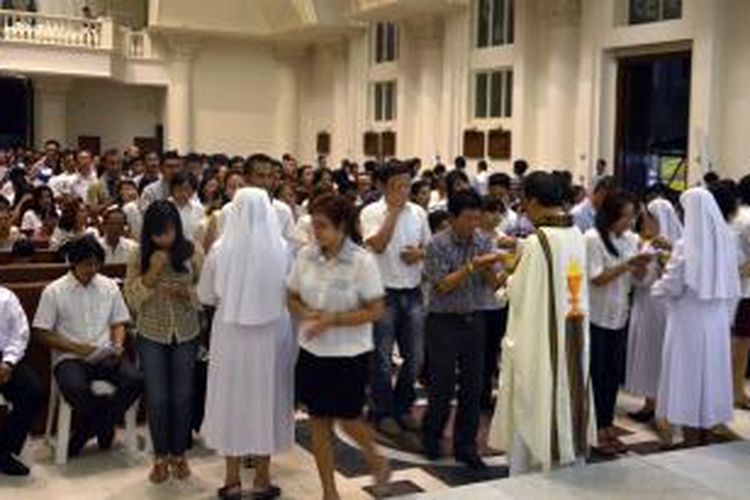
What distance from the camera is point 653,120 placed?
14922 mm

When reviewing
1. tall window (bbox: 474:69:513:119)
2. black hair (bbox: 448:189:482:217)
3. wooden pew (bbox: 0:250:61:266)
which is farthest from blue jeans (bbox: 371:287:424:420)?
tall window (bbox: 474:69:513:119)

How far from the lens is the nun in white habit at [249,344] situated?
523 centimetres

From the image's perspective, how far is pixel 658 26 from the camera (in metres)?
14.0

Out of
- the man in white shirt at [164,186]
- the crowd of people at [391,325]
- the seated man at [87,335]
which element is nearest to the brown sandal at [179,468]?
the crowd of people at [391,325]

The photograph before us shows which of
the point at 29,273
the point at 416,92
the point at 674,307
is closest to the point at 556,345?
the point at 674,307

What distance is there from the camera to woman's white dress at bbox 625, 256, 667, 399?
280 inches

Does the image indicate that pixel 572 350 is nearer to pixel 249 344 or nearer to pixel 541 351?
pixel 541 351

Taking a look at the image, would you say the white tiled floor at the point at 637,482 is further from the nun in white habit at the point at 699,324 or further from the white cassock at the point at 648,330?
the white cassock at the point at 648,330

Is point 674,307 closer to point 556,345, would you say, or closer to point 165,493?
point 556,345

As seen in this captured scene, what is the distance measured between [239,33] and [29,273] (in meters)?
19.4

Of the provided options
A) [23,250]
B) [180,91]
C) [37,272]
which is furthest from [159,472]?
[180,91]

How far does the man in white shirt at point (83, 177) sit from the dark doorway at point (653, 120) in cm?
763

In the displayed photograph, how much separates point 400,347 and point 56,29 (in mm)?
19092

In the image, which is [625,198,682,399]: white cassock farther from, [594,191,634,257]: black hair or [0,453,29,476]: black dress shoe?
[0,453,29,476]: black dress shoe
